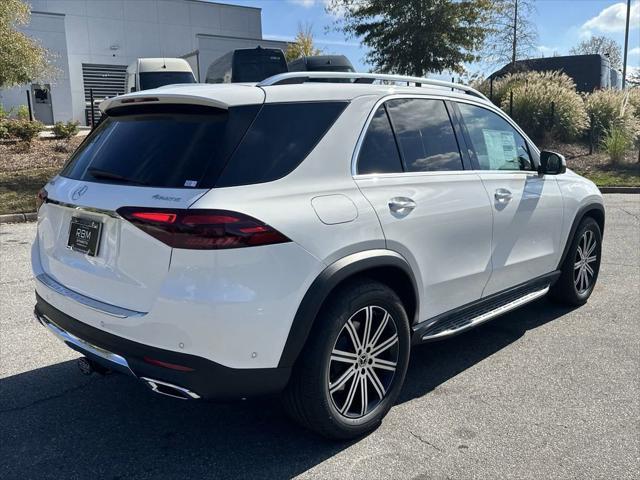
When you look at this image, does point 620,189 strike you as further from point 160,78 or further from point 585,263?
point 160,78

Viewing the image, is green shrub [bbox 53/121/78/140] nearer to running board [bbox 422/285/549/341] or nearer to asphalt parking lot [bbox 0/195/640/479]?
asphalt parking lot [bbox 0/195/640/479]

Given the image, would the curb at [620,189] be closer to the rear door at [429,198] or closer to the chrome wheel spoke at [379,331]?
the rear door at [429,198]

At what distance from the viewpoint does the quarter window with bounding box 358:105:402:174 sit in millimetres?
3127

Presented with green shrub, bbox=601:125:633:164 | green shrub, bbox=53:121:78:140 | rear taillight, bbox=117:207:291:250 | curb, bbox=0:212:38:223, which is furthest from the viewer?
green shrub, bbox=601:125:633:164

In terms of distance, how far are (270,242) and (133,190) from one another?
698mm

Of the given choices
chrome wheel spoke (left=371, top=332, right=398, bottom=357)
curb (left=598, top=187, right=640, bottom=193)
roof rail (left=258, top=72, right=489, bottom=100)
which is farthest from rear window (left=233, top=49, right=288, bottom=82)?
chrome wheel spoke (left=371, top=332, right=398, bottom=357)

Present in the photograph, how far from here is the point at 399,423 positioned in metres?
3.25

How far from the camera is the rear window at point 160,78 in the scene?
588 inches

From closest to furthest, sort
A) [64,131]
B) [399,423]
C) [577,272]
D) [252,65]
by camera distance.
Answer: [399,423]
[577,272]
[252,65]
[64,131]

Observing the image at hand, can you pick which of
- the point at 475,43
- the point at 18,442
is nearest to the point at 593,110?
the point at 475,43

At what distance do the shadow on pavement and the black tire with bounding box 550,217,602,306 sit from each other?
1.65 metres

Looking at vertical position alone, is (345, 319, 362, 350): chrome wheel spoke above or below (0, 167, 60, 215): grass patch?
above

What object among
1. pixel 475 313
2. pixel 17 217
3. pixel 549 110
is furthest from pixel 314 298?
pixel 549 110

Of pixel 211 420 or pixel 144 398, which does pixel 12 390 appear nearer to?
pixel 144 398
